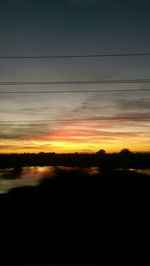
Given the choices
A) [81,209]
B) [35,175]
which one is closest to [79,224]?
Answer: [81,209]

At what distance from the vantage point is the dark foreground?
12883 mm

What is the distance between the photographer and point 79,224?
826 inches

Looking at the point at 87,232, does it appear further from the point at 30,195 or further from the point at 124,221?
the point at 30,195

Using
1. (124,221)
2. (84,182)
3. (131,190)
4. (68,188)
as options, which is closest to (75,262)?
(124,221)

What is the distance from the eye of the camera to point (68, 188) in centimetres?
4547

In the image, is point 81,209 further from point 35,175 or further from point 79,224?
point 35,175

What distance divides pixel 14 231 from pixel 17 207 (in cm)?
983

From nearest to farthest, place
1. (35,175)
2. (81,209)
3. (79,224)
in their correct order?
(79,224)
(81,209)
(35,175)

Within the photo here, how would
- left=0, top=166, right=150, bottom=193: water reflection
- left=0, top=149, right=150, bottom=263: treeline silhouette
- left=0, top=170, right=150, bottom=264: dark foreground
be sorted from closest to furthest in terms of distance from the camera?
1. left=0, top=170, right=150, bottom=264: dark foreground
2. left=0, top=149, right=150, bottom=263: treeline silhouette
3. left=0, top=166, right=150, bottom=193: water reflection

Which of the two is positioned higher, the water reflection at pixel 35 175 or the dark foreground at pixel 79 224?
the water reflection at pixel 35 175

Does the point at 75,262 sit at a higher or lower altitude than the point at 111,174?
lower

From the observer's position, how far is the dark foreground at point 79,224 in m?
12.9

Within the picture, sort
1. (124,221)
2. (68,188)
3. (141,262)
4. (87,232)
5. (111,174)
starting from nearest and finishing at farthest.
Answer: (141,262), (87,232), (124,221), (68,188), (111,174)

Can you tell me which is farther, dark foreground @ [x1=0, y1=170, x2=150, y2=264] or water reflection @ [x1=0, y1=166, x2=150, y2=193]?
water reflection @ [x1=0, y1=166, x2=150, y2=193]
